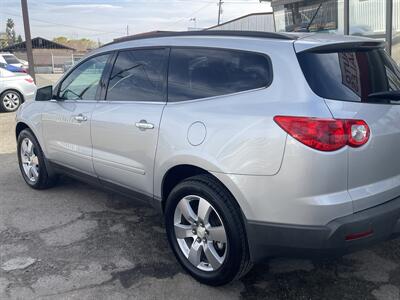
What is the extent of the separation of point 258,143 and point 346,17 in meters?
7.66

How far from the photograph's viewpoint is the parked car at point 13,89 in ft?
38.9

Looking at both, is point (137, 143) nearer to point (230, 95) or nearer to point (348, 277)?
point (230, 95)

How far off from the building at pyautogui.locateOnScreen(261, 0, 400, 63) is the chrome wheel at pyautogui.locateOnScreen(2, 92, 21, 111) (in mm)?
7081

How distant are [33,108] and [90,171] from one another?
4.43ft

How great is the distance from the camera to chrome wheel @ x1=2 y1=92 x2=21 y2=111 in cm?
1202

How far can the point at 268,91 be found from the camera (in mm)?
2756

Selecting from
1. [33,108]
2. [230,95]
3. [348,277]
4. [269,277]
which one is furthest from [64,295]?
[33,108]

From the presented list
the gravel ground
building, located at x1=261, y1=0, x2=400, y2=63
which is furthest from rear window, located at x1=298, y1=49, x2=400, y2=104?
building, located at x1=261, y1=0, x2=400, y2=63

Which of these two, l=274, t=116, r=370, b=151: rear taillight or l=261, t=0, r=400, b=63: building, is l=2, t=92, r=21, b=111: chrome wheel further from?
l=274, t=116, r=370, b=151: rear taillight

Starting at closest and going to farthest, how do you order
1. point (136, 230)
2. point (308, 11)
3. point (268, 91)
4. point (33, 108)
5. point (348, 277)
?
point (268, 91), point (348, 277), point (136, 230), point (33, 108), point (308, 11)

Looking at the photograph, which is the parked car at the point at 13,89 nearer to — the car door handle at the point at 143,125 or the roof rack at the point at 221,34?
the roof rack at the point at 221,34

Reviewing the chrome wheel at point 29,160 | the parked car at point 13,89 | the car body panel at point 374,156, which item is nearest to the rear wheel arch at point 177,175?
the car body panel at point 374,156

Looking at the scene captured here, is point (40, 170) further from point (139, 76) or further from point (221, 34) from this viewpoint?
point (221, 34)

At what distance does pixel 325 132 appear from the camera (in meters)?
2.51
